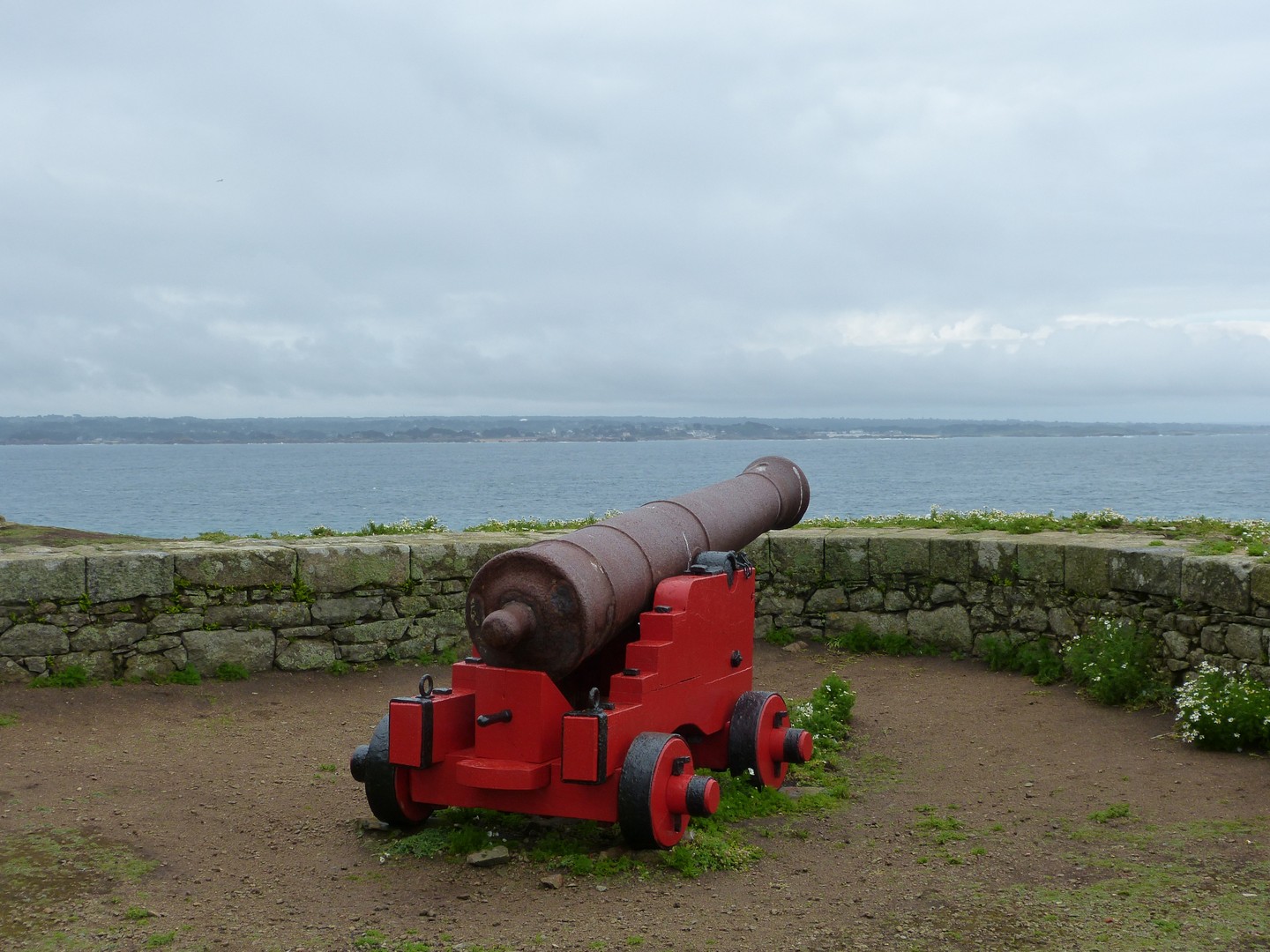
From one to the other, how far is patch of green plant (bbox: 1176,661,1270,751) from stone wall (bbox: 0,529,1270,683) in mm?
228

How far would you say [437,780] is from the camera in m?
5.20

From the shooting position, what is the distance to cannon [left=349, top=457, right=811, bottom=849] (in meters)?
4.93

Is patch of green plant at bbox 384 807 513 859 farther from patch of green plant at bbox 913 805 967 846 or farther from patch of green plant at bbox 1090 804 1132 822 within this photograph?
patch of green plant at bbox 1090 804 1132 822

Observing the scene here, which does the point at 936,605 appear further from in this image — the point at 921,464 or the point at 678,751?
the point at 921,464

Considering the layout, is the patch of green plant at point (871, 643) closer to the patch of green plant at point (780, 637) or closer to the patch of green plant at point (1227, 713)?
the patch of green plant at point (780, 637)

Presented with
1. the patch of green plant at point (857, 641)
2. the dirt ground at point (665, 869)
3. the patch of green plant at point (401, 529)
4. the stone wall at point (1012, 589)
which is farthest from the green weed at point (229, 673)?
the patch of green plant at point (857, 641)

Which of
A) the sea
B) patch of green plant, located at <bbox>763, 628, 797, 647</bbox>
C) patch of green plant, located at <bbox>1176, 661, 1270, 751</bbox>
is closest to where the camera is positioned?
patch of green plant, located at <bbox>1176, 661, 1270, 751</bbox>

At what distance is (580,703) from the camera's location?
572 cm

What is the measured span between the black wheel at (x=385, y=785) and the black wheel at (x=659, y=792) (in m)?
1.01

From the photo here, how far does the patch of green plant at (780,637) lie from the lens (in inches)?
382

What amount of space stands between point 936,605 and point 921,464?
322ft

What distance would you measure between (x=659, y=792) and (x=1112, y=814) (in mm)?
2326

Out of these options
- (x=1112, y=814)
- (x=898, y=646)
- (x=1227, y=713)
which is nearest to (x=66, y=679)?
(x=898, y=646)

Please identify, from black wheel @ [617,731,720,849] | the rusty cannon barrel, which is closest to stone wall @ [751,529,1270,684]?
the rusty cannon barrel
